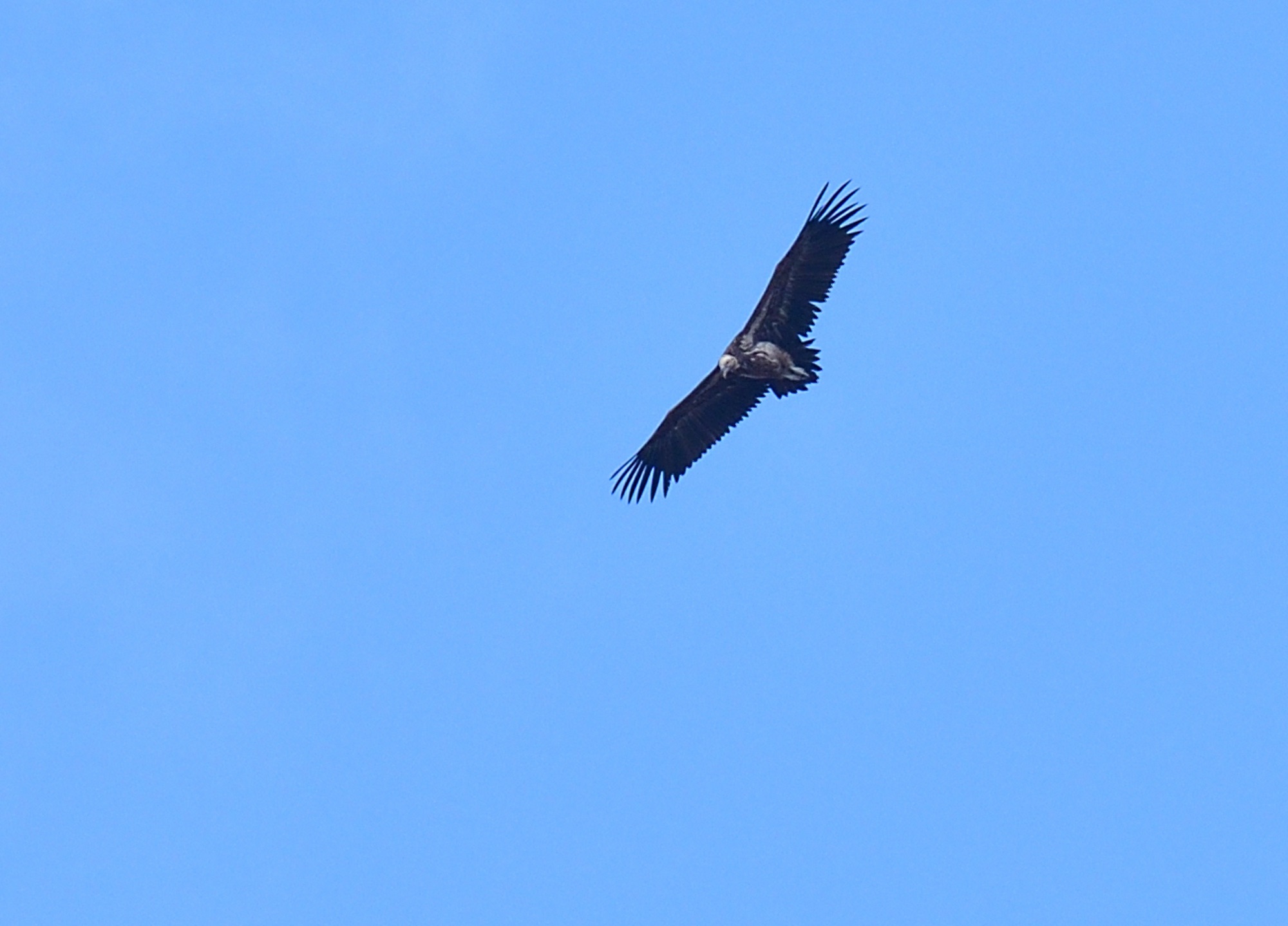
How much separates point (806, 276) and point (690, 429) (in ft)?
15.7

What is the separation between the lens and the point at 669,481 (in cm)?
4344

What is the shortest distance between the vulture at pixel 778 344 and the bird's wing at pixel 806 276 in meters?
0.01

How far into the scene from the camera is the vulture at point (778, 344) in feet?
130

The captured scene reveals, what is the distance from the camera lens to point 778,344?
40312mm

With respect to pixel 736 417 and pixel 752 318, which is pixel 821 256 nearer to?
pixel 752 318

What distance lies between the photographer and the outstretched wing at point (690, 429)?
4206 cm

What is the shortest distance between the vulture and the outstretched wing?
13 mm

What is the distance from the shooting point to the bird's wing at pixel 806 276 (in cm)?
3941

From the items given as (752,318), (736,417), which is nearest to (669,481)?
(736,417)

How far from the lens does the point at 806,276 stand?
130 feet

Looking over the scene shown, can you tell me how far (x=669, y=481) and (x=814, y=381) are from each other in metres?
4.46

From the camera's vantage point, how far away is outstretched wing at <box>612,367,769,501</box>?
138ft

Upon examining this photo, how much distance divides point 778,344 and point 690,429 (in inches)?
139

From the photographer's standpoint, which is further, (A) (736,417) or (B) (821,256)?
(A) (736,417)
